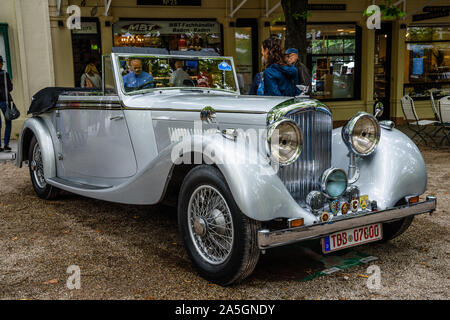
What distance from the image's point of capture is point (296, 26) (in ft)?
26.5

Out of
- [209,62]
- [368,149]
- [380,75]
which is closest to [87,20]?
[209,62]

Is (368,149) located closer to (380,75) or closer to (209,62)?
(209,62)

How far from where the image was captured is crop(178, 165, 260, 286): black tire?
3.01 metres

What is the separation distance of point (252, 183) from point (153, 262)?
1275 mm

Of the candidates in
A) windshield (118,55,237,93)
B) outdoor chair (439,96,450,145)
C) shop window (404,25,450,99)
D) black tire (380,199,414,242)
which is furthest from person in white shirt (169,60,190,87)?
shop window (404,25,450,99)

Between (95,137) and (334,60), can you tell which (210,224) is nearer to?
(95,137)

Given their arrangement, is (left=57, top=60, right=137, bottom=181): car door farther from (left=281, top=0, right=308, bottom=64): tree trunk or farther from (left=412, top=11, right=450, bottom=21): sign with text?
(left=412, top=11, right=450, bottom=21): sign with text

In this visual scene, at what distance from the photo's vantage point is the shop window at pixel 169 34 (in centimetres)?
1160

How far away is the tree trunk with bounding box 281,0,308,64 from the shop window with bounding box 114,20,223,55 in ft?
14.1

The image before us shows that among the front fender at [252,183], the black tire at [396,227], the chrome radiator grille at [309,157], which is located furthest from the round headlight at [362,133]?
the front fender at [252,183]

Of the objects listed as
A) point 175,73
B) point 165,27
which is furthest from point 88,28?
point 175,73

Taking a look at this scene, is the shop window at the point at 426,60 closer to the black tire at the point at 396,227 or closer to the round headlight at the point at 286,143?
Answer: the black tire at the point at 396,227

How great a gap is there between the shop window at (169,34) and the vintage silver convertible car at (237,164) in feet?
23.7

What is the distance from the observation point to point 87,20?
11.3 metres
